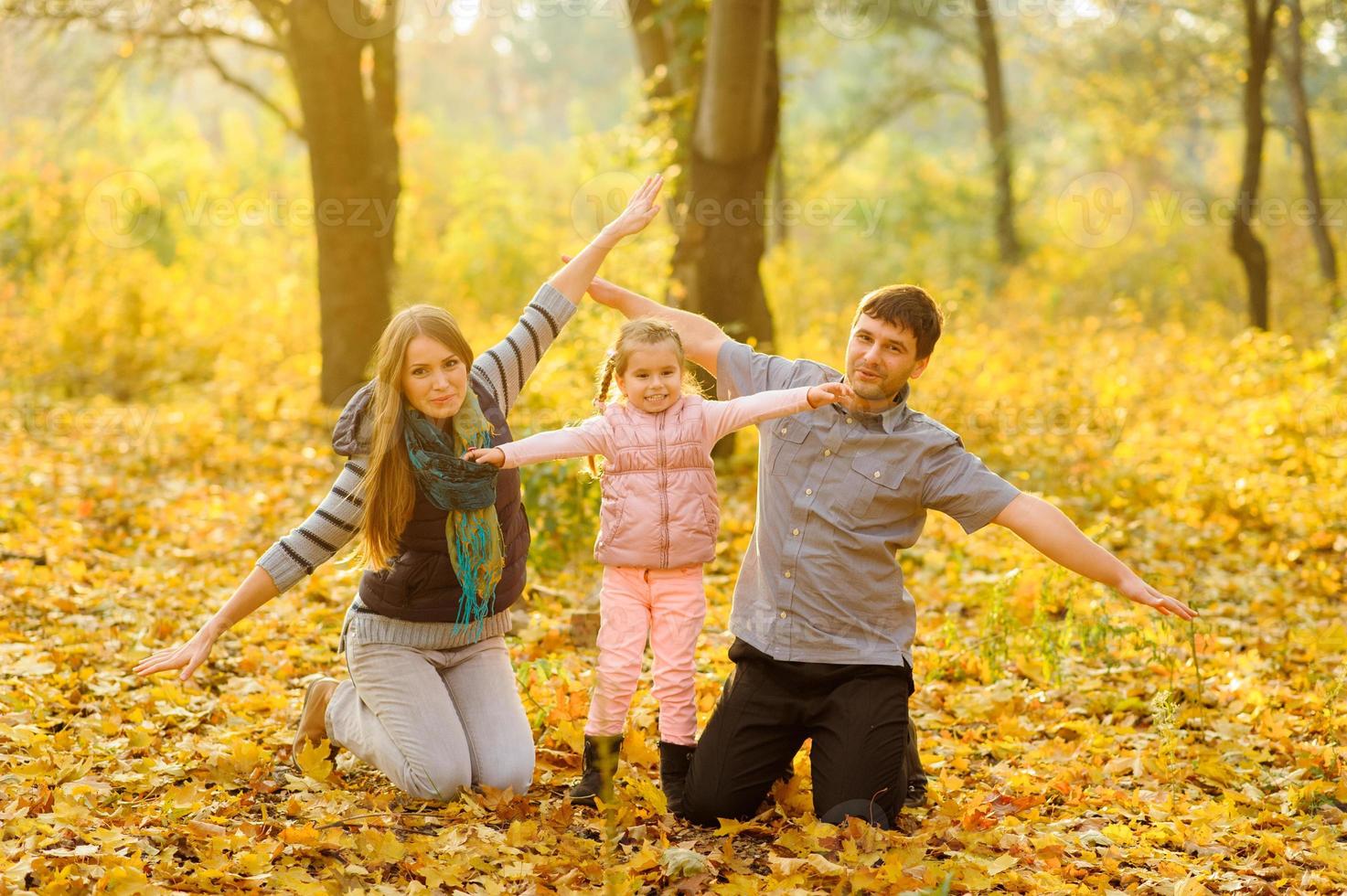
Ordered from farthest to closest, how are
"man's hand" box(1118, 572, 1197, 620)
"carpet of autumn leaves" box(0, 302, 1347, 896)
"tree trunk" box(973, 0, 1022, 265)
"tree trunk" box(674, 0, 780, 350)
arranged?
"tree trunk" box(973, 0, 1022, 265), "tree trunk" box(674, 0, 780, 350), "man's hand" box(1118, 572, 1197, 620), "carpet of autumn leaves" box(0, 302, 1347, 896)

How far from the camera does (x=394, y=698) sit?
374 cm

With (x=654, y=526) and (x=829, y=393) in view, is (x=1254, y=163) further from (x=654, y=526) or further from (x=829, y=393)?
(x=654, y=526)

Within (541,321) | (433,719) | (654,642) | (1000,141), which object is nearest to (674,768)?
(654,642)

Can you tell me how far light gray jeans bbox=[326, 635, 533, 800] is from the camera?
12.0ft

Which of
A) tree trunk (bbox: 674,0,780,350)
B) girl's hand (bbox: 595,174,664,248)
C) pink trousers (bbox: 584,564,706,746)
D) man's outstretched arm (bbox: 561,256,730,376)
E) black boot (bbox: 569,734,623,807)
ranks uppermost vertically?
tree trunk (bbox: 674,0,780,350)

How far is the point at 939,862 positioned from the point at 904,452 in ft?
3.72

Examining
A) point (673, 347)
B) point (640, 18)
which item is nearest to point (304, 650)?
point (673, 347)

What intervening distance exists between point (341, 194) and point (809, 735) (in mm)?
7703

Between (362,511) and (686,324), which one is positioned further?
(686,324)

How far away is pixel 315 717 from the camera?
393 centimetres

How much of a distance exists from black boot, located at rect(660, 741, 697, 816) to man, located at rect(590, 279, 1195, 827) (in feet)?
0.13

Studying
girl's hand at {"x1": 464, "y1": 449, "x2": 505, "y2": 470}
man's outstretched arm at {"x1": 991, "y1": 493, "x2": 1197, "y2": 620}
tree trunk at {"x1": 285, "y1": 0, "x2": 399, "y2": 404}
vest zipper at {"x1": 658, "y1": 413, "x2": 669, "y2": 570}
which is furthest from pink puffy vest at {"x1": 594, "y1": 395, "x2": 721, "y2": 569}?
tree trunk at {"x1": 285, "y1": 0, "x2": 399, "y2": 404}

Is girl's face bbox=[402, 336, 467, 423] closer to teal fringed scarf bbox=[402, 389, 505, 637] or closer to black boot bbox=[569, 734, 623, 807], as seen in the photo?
teal fringed scarf bbox=[402, 389, 505, 637]

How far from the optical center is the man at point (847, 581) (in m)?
3.50
